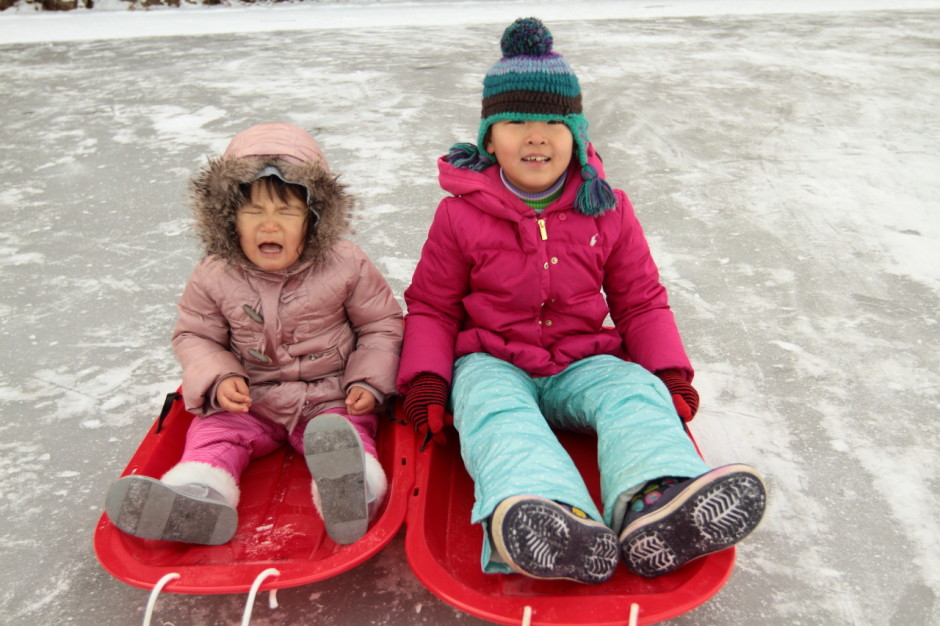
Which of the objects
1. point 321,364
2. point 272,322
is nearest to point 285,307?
point 272,322

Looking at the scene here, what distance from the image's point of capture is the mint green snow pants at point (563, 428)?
1.24 m

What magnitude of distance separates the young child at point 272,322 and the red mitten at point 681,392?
0.54 meters

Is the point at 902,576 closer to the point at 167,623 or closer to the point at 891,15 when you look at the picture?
the point at 167,623

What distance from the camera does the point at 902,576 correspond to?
1.35 m

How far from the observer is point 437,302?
67.2 inches

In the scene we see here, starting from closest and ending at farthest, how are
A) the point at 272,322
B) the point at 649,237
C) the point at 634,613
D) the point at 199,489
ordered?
the point at 634,613, the point at 199,489, the point at 272,322, the point at 649,237

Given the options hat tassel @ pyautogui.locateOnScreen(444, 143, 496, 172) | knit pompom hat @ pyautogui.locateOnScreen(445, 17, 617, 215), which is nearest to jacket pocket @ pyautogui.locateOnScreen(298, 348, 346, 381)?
hat tassel @ pyautogui.locateOnScreen(444, 143, 496, 172)

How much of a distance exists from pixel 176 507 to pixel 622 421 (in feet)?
2.47

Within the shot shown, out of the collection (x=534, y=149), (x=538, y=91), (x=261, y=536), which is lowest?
(x=261, y=536)

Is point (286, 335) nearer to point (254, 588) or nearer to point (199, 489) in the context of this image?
point (199, 489)

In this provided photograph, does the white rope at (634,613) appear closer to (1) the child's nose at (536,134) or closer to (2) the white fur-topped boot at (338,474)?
(2) the white fur-topped boot at (338,474)

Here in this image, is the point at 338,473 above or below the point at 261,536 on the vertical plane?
above

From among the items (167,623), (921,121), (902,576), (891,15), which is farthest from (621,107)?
(891,15)

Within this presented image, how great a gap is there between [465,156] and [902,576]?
110 cm
